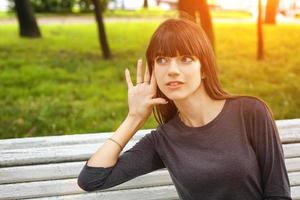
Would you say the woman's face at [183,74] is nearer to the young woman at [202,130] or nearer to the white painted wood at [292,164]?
the young woman at [202,130]

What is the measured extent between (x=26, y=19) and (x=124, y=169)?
935 cm

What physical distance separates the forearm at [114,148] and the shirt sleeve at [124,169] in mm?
19

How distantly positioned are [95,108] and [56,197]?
354 centimetres

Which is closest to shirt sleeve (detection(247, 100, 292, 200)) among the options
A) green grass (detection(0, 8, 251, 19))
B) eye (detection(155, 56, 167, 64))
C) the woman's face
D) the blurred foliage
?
the woman's face

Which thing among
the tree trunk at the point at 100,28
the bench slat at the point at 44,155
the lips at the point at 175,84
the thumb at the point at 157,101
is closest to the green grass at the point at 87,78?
the tree trunk at the point at 100,28

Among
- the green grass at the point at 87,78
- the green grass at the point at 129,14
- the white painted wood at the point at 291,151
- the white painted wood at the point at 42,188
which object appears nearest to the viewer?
the white painted wood at the point at 42,188

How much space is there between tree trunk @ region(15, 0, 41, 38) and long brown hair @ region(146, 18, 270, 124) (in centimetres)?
906

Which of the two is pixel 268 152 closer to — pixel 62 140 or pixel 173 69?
pixel 173 69

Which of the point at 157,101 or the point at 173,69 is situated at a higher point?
the point at 173,69

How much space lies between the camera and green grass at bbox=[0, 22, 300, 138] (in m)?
5.68

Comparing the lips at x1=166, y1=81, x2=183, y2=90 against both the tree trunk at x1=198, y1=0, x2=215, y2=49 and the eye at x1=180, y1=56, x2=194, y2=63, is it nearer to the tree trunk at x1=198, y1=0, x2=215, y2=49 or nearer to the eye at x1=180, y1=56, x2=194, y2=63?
the eye at x1=180, y1=56, x2=194, y2=63

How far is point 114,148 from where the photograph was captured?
84.9 inches

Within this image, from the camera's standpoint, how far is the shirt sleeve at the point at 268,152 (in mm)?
2027

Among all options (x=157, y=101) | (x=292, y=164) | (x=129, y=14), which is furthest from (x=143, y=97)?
(x=129, y=14)
